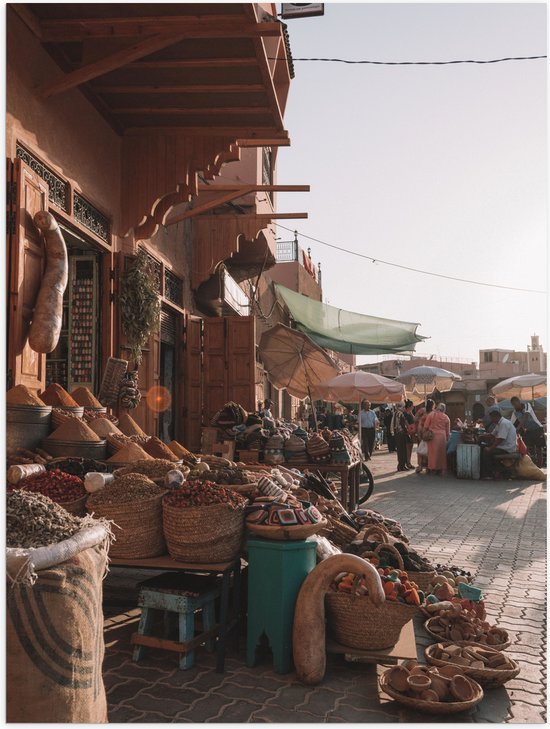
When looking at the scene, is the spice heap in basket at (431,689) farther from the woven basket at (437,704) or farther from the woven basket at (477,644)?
the woven basket at (477,644)

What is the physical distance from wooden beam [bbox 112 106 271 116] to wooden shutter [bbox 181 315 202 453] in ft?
12.4

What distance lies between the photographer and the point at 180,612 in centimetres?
352

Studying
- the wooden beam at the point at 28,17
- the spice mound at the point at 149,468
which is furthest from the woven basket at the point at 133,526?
the wooden beam at the point at 28,17

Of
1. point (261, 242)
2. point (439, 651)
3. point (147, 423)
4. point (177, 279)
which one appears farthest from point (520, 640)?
point (261, 242)

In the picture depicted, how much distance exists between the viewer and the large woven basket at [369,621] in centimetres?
333

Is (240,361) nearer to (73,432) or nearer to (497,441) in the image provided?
(73,432)

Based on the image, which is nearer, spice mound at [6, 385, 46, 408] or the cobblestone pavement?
the cobblestone pavement

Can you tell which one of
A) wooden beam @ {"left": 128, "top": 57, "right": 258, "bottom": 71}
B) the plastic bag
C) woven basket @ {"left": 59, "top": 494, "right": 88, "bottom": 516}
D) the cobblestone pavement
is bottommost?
the plastic bag

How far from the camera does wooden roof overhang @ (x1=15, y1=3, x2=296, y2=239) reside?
4746mm

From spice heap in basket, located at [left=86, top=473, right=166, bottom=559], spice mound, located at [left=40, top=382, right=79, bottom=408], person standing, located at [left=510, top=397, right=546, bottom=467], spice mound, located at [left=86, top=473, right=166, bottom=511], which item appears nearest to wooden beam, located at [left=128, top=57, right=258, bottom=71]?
spice mound, located at [left=40, top=382, right=79, bottom=408]

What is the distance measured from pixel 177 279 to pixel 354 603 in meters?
6.86

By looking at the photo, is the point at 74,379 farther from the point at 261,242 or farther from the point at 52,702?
the point at 261,242

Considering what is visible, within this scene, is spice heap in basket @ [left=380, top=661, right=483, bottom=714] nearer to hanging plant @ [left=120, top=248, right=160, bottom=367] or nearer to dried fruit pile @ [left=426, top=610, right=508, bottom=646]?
dried fruit pile @ [left=426, top=610, right=508, bottom=646]

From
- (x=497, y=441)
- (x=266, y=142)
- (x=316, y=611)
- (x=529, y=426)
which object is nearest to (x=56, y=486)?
(x=316, y=611)
